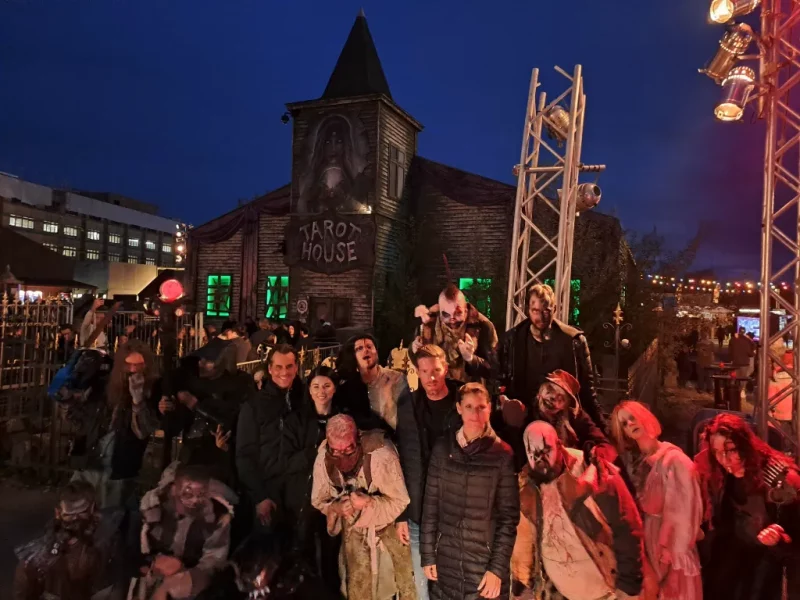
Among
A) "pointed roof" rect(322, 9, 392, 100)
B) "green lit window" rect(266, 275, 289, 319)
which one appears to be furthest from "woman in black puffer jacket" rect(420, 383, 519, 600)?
"green lit window" rect(266, 275, 289, 319)

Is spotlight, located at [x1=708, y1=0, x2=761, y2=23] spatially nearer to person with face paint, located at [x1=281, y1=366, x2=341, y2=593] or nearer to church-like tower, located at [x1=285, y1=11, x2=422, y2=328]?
person with face paint, located at [x1=281, y1=366, x2=341, y2=593]

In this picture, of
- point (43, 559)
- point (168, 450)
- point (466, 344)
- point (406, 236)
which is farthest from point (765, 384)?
point (406, 236)

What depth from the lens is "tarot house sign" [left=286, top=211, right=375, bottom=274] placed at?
16.1m

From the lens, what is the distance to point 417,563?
330 centimetres

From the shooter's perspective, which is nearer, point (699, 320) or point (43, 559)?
point (43, 559)

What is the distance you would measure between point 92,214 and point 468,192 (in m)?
59.4

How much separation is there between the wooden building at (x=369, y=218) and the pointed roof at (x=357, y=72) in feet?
0.16

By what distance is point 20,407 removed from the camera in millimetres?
7051

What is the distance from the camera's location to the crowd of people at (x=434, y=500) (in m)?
2.93

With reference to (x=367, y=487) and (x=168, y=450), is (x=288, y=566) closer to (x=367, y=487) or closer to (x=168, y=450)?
(x=367, y=487)

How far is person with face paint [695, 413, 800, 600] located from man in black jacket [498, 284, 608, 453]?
781 millimetres

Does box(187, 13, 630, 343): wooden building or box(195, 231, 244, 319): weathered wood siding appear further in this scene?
box(195, 231, 244, 319): weathered wood siding

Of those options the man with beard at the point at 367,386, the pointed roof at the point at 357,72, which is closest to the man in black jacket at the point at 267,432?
the man with beard at the point at 367,386

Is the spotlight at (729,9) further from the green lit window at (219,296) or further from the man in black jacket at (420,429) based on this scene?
the green lit window at (219,296)
